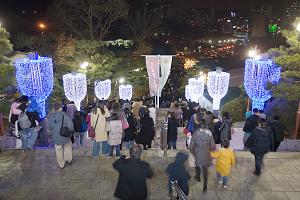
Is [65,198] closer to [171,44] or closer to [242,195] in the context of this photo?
[242,195]

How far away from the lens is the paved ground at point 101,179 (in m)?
6.70

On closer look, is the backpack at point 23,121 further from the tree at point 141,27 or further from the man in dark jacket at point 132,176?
the tree at point 141,27

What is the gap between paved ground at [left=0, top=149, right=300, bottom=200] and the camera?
22.0ft

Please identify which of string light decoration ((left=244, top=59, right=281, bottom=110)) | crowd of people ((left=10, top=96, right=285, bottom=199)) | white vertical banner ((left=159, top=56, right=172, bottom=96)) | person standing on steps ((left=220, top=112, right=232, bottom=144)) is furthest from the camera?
white vertical banner ((left=159, top=56, right=172, bottom=96))

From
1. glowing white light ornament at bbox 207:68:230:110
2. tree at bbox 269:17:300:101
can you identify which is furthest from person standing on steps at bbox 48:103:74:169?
glowing white light ornament at bbox 207:68:230:110

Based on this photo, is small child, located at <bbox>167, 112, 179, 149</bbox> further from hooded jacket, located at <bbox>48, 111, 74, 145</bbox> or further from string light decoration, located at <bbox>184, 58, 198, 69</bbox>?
string light decoration, located at <bbox>184, 58, 198, 69</bbox>

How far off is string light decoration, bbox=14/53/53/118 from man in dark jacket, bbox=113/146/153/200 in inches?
267

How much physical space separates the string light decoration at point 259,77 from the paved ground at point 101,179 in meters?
3.65

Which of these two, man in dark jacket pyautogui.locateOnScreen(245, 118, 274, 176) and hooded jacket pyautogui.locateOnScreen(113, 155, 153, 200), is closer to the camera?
hooded jacket pyautogui.locateOnScreen(113, 155, 153, 200)

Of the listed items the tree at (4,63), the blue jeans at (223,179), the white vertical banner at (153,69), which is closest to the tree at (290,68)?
the white vertical banner at (153,69)

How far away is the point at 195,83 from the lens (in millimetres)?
16375

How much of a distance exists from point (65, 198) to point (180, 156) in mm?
2520

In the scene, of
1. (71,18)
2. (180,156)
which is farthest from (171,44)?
(180,156)

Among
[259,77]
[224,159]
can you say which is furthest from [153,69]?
[224,159]
